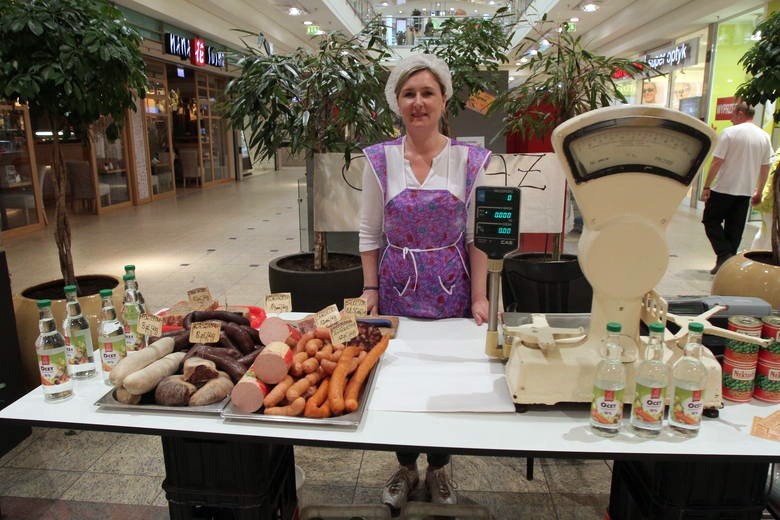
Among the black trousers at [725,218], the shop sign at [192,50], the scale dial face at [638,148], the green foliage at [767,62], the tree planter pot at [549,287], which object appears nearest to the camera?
the scale dial face at [638,148]

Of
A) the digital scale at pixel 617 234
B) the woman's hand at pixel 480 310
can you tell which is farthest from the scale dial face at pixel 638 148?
the woman's hand at pixel 480 310

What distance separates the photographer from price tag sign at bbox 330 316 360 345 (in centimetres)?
152

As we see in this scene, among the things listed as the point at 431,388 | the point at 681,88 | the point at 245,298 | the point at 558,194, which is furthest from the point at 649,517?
the point at 681,88

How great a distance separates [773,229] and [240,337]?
11.2ft

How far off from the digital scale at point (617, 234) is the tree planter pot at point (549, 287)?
1609mm

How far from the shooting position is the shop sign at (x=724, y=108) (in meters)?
8.59

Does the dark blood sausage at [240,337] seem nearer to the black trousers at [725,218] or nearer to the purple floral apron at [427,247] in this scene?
the purple floral apron at [427,247]

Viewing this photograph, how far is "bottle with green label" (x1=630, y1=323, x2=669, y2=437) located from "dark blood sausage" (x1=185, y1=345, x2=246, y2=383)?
3.12ft

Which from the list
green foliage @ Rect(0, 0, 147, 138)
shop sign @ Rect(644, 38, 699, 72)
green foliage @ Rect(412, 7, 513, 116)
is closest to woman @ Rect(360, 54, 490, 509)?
green foliage @ Rect(0, 0, 147, 138)

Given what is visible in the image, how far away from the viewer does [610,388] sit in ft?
3.88

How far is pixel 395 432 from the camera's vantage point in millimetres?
1242

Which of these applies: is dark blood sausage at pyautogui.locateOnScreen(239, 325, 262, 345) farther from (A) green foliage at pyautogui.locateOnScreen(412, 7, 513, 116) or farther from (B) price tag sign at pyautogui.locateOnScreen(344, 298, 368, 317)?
(A) green foliage at pyautogui.locateOnScreen(412, 7, 513, 116)

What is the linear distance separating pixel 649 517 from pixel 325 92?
2616mm

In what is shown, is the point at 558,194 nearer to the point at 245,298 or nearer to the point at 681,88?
the point at 245,298
